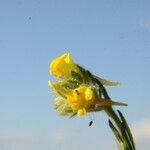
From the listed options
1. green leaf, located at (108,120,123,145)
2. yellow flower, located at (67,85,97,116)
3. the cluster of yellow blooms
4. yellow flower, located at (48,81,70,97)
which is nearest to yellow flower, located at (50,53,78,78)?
the cluster of yellow blooms

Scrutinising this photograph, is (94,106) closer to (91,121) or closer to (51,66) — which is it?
(91,121)

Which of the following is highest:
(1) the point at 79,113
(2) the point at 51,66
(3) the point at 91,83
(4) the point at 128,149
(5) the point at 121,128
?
(2) the point at 51,66

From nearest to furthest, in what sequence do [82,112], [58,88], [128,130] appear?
[128,130] → [82,112] → [58,88]

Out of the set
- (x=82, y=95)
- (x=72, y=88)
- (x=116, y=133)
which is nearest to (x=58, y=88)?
(x=72, y=88)

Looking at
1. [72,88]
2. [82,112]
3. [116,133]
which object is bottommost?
[116,133]

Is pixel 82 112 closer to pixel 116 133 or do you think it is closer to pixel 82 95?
pixel 82 95

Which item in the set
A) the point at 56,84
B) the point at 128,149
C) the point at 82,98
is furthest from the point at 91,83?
the point at 128,149

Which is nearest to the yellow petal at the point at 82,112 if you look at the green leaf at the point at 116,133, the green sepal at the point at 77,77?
the green leaf at the point at 116,133
